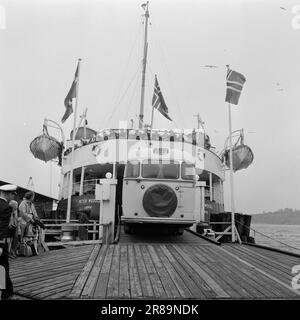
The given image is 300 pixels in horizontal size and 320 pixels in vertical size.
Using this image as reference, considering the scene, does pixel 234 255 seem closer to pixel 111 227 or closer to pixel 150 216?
pixel 150 216

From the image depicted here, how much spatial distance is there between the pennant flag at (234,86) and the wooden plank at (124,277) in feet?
26.8

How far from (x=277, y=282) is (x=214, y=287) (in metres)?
1.36

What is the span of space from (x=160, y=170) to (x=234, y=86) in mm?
4967

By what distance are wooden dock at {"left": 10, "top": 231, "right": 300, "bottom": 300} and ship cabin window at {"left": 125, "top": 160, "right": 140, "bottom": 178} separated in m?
2.87

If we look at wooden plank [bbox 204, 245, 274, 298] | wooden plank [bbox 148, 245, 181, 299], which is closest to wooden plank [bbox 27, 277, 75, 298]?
wooden plank [bbox 148, 245, 181, 299]

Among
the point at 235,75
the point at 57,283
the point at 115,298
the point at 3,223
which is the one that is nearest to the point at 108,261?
the point at 57,283

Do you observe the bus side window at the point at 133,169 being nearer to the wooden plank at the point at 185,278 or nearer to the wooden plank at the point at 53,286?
the wooden plank at the point at 185,278

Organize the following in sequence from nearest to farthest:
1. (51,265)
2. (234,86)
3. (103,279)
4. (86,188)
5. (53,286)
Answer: (53,286) < (103,279) < (51,265) < (234,86) < (86,188)

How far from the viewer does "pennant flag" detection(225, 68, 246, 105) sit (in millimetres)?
14633

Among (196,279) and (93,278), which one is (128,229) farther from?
(196,279)

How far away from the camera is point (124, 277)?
6.61 metres

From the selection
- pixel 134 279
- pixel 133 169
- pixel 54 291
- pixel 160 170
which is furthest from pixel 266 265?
pixel 133 169

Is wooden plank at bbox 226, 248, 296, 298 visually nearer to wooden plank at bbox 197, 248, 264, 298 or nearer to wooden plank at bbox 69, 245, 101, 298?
wooden plank at bbox 197, 248, 264, 298

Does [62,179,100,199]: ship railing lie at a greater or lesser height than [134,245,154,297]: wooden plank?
greater
